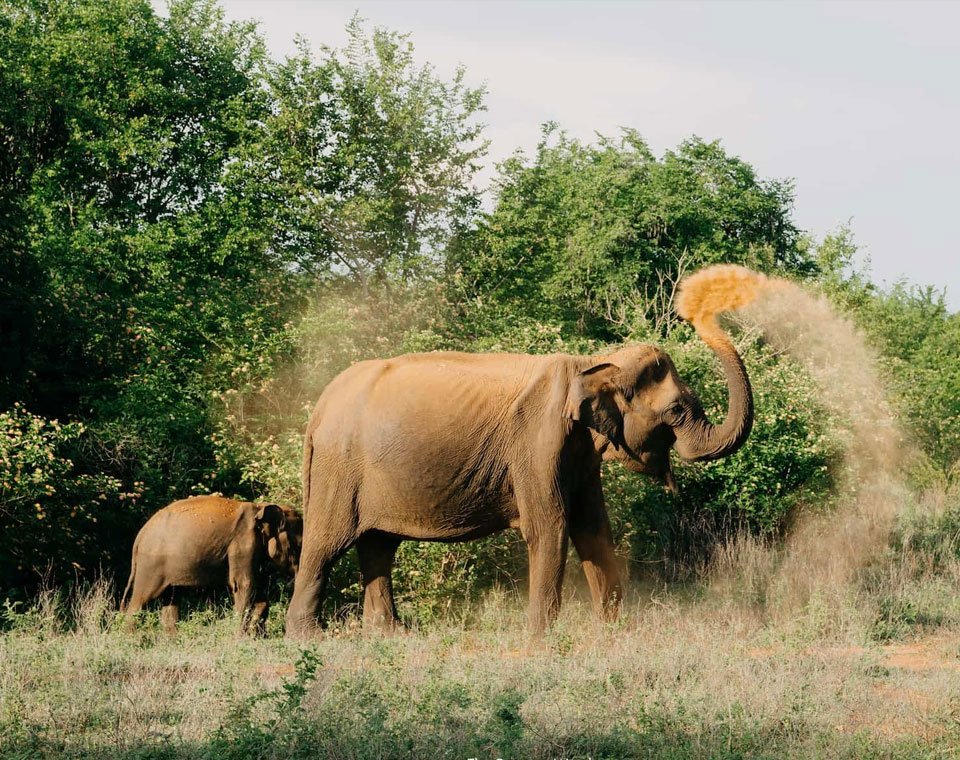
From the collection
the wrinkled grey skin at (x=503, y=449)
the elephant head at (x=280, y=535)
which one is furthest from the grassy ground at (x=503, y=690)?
the elephant head at (x=280, y=535)

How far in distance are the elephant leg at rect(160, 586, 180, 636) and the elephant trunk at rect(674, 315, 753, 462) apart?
5.48 meters

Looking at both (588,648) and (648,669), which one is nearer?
(648,669)

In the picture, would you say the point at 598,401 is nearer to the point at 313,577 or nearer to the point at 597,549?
the point at 597,549

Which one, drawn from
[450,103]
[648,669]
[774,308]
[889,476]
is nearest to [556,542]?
[648,669]

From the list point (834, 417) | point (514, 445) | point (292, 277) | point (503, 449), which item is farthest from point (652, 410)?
point (292, 277)

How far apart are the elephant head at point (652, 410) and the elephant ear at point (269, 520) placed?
12.0 feet

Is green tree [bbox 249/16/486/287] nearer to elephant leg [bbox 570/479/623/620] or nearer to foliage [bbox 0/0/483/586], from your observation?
foliage [bbox 0/0/483/586]

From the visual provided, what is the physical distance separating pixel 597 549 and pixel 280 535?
3536mm

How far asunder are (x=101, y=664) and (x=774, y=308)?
1480cm

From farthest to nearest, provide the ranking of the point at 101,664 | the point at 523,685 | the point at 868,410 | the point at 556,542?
the point at 868,410
the point at 556,542
the point at 101,664
the point at 523,685

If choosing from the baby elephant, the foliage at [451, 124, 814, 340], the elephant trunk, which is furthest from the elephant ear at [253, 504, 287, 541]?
the foliage at [451, 124, 814, 340]

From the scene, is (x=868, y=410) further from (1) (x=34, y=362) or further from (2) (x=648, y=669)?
(1) (x=34, y=362)

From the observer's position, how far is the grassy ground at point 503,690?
718cm

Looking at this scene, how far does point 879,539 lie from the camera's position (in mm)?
15102
